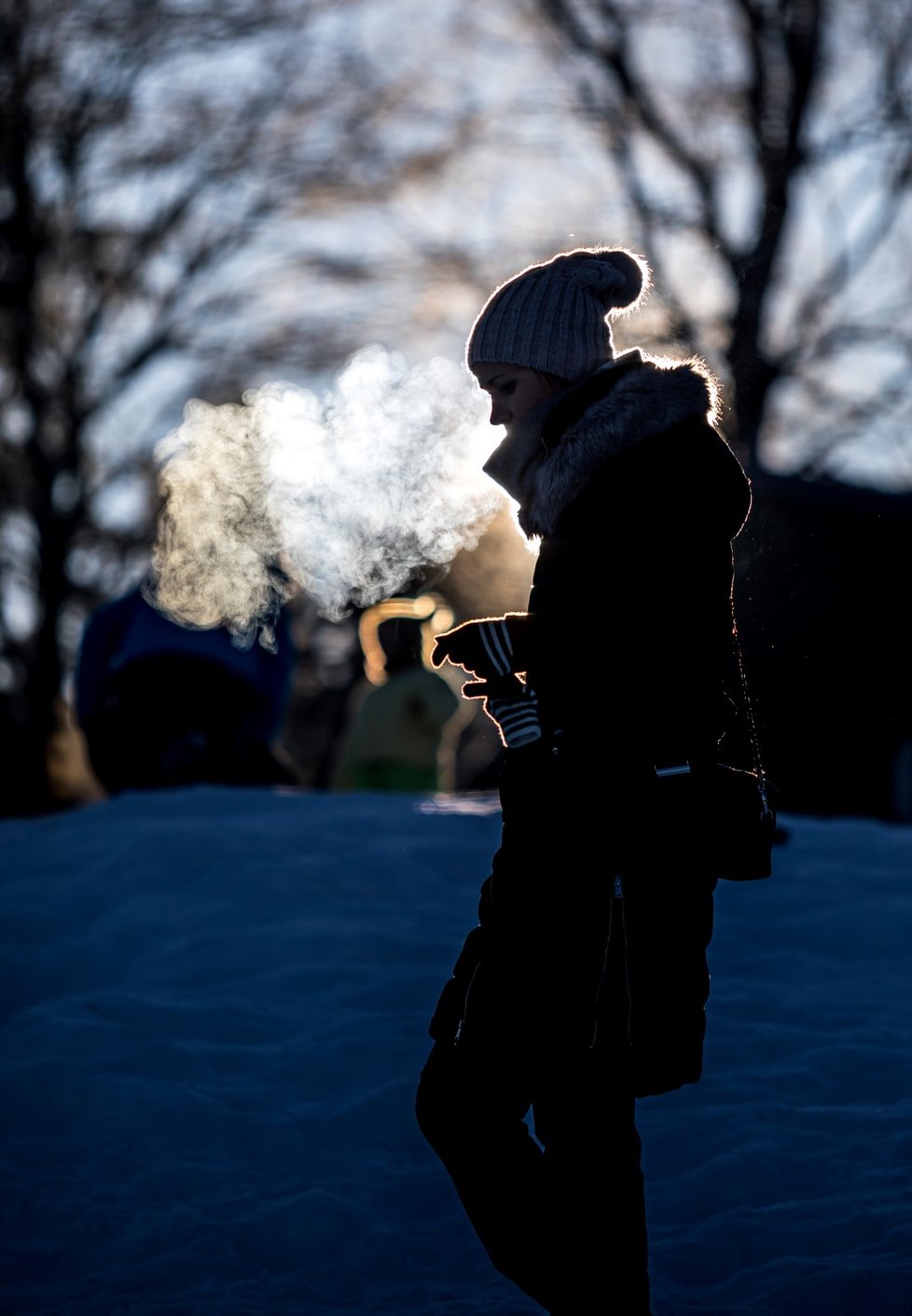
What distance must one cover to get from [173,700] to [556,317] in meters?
4.79

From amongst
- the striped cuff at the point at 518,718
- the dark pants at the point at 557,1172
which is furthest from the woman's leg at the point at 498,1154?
the striped cuff at the point at 518,718

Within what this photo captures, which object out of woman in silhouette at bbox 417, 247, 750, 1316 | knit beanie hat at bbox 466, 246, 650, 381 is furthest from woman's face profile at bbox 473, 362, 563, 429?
woman in silhouette at bbox 417, 247, 750, 1316

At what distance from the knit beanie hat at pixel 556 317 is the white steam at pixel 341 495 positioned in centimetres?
A: 35

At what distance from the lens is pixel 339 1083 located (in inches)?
163

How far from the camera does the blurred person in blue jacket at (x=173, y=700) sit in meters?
7.14

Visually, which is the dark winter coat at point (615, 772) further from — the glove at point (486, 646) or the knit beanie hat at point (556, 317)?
the knit beanie hat at point (556, 317)

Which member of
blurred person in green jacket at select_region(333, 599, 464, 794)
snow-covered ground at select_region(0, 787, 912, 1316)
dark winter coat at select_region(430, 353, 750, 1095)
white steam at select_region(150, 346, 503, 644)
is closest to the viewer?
dark winter coat at select_region(430, 353, 750, 1095)

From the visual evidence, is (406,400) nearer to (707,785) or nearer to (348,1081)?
(707,785)

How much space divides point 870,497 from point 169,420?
10168 mm

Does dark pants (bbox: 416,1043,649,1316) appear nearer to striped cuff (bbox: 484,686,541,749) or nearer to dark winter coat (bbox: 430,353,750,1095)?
dark winter coat (bbox: 430,353,750,1095)

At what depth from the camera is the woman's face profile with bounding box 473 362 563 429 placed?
2.72 metres

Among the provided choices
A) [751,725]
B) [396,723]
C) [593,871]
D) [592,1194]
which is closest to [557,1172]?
[592,1194]

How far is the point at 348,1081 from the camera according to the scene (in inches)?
163

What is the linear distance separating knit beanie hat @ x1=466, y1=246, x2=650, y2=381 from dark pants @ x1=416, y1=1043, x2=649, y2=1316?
1093 millimetres
